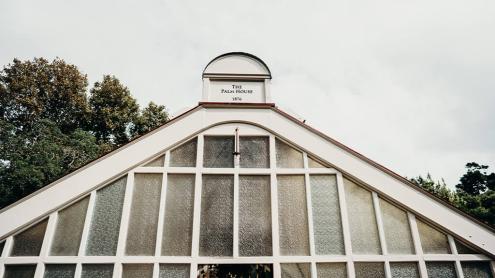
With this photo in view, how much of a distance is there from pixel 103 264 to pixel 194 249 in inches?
64.7

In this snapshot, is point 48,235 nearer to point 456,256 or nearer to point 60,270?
point 60,270

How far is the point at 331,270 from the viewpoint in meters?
5.16

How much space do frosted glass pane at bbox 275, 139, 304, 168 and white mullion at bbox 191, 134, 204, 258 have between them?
5.39 ft

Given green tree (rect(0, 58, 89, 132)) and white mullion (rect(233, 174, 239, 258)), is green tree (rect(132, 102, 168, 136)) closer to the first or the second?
green tree (rect(0, 58, 89, 132))

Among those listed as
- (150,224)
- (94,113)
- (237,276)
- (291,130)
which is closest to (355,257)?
(291,130)

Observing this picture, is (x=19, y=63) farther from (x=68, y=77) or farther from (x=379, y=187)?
(x=379, y=187)

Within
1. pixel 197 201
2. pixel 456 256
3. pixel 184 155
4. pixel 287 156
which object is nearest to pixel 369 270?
pixel 456 256

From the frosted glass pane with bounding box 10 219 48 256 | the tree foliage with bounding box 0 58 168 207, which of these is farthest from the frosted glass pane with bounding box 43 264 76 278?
the tree foliage with bounding box 0 58 168 207

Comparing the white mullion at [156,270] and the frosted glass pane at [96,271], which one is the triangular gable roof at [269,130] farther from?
the white mullion at [156,270]

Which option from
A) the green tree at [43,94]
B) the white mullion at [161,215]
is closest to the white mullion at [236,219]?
the white mullion at [161,215]

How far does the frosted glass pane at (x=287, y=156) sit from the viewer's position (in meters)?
5.89

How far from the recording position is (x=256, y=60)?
6.77 metres

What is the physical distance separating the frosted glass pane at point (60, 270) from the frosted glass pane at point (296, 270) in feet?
12.4

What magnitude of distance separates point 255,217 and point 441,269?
141 inches
